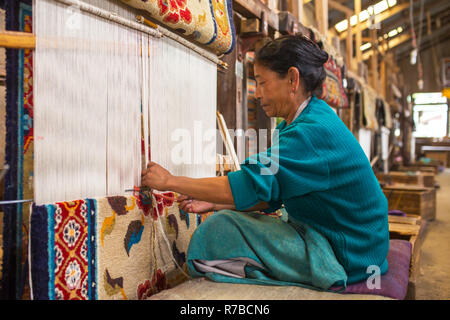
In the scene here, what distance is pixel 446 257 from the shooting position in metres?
3.43

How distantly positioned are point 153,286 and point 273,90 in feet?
2.72

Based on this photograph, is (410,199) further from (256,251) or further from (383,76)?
(383,76)

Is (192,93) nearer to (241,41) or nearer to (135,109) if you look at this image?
(135,109)

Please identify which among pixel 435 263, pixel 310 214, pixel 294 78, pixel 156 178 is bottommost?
pixel 435 263

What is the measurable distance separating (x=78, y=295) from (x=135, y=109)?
0.58 m

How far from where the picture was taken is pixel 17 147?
942 mm

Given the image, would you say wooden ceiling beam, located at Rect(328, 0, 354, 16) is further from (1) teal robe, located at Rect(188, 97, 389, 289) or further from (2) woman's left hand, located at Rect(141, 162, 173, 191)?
(2) woman's left hand, located at Rect(141, 162, 173, 191)

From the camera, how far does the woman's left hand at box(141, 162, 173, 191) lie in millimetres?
1240

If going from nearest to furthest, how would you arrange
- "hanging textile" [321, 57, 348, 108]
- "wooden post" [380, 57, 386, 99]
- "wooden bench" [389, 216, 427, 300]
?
"wooden bench" [389, 216, 427, 300], "hanging textile" [321, 57, 348, 108], "wooden post" [380, 57, 386, 99]

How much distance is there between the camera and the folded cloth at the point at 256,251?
4.25ft

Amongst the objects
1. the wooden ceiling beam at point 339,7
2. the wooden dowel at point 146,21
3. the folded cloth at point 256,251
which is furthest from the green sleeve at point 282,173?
the wooden ceiling beam at point 339,7

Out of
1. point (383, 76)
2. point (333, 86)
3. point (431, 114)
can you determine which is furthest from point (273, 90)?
point (431, 114)

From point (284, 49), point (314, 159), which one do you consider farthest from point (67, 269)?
point (284, 49)

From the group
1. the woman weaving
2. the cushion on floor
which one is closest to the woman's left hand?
the woman weaving
